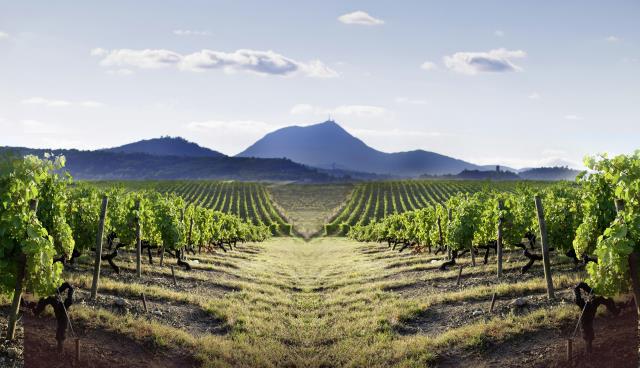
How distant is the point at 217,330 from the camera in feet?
54.1

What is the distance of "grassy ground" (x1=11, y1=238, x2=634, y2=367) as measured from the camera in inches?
535

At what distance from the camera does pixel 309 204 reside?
113938mm

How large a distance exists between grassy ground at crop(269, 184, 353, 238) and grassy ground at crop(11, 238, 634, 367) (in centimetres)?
4980

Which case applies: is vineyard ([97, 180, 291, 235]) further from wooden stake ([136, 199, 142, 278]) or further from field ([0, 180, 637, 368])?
field ([0, 180, 637, 368])

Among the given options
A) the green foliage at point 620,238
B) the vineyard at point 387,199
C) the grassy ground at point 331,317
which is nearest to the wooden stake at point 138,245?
the grassy ground at point 331,317

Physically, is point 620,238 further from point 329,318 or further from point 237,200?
point 237,200

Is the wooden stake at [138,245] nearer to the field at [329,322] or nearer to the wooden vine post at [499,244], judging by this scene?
the field at [329,322]

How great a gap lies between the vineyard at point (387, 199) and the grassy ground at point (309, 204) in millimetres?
2516

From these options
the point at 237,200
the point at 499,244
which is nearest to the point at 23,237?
the point at 499,244

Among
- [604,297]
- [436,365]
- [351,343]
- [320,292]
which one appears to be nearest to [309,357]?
→ [351,343]

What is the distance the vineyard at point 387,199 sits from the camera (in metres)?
92.9

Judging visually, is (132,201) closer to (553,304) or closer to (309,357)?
(309,357)

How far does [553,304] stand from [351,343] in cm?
601

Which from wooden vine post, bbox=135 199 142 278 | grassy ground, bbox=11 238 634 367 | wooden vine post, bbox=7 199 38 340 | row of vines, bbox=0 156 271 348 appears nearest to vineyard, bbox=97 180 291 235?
row of vines, bbox=0 156 271 348
